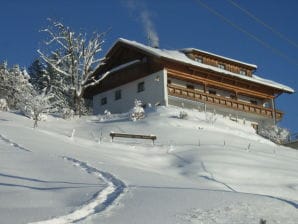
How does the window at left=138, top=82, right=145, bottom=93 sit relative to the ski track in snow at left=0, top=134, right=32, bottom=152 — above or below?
above

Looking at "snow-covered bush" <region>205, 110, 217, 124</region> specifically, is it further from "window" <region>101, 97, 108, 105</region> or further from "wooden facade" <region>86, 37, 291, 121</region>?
"window" <region>101, 97, 108, 105</region>

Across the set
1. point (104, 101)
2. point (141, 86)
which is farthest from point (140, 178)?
point (104, 101)

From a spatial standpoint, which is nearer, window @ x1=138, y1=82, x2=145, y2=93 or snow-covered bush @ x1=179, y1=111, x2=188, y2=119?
snow-covered bush @ x1=179, y1=111, x2=188, y2=119

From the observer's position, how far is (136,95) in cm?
4372

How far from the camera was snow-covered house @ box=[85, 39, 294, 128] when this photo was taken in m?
42.0

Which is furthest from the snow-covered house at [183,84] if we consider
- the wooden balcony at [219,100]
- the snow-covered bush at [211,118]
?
the snow-covered bush at [211,118]

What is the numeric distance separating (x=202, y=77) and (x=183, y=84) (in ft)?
5.24

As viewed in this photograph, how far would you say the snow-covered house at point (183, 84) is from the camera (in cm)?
4200

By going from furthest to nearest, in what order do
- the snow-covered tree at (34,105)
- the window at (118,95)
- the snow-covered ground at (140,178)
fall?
the window at (118,95) < the snow-covered tree at (34,105) < the snow-covered ground at (140,178)

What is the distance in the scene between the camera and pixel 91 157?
19.6 m

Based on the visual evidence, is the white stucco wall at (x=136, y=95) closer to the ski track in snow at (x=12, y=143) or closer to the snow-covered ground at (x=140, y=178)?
the snow-covered ground at (x=140, y=178)

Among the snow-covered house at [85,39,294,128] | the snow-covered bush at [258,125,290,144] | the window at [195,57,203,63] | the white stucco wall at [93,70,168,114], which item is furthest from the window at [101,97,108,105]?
the snow-covered bush at [258,125,290,144]

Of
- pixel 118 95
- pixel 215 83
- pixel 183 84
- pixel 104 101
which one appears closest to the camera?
pixel 183 84

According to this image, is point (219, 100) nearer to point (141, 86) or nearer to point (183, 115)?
point (141, 86)
